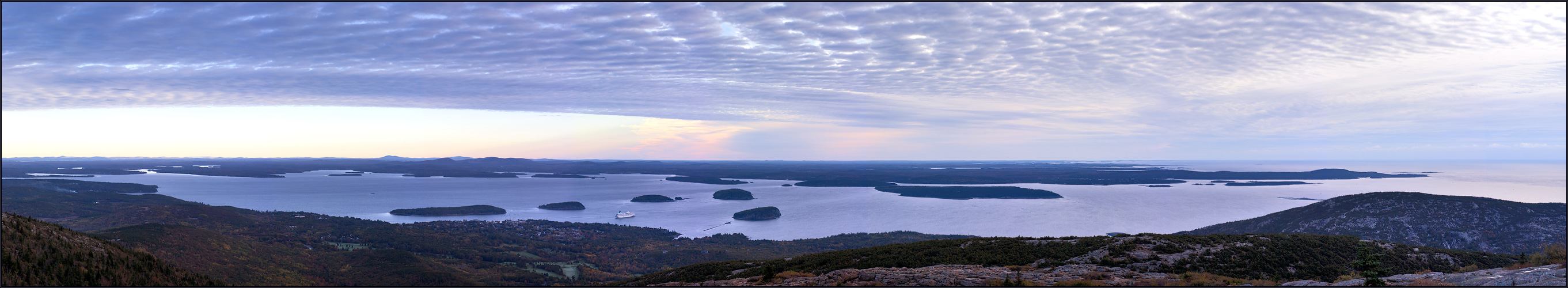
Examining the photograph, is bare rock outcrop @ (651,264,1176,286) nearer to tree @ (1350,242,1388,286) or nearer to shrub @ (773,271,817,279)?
shrub @ (773,271,817,279)

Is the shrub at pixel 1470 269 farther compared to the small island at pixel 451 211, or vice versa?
the small island at pixel 451 211

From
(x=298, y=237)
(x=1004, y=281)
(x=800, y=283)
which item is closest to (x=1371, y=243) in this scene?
(x=1004, y=281)

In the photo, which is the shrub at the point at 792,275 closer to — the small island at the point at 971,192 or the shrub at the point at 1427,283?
the shrub at the point at 1427,283

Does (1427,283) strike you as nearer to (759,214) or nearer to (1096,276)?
(1096,276)

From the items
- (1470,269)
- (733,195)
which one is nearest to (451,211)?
(733,195)

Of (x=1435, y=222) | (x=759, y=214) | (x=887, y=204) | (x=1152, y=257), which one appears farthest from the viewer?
(x=887, y=204)

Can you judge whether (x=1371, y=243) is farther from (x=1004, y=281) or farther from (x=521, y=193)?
(x=521, y=193)

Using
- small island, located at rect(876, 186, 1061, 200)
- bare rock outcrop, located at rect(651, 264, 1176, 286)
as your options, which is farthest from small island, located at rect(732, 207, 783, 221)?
bare rock outcrop, located at rect(651, 264, 1176, 286)

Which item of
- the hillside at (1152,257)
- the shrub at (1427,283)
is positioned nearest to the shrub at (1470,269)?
the hillside at (1152,257)
